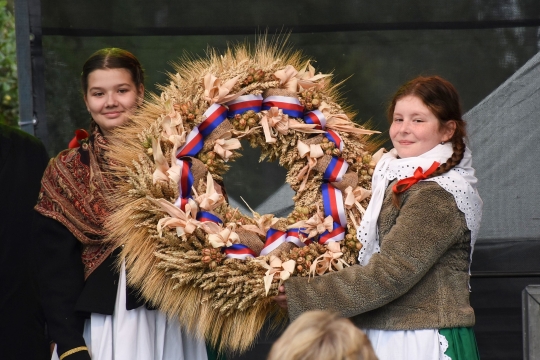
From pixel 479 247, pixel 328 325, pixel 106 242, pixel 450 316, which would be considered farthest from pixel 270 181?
pixel 328 325

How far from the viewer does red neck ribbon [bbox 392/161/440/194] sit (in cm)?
237

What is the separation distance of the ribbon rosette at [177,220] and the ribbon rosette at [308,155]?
38cm

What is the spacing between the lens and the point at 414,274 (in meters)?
2.31

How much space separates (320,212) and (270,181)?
103 centimetres

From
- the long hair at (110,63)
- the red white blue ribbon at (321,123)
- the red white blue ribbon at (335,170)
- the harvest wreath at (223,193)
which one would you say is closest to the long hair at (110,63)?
the long hair at (110,63)

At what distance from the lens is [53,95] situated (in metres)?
3.55

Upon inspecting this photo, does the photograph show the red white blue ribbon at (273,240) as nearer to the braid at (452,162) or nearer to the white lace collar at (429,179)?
the white lace collar at (429,179)

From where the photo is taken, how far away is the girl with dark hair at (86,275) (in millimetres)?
2525

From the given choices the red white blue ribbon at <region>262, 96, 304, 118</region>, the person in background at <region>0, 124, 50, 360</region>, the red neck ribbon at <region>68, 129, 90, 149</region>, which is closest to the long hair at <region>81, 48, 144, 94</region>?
the red neck ribbon at <region>68, 129, 90, 149</region>

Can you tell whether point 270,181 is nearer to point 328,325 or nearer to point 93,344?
point 93,344

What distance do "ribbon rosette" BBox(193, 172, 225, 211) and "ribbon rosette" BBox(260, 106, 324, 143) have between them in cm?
23

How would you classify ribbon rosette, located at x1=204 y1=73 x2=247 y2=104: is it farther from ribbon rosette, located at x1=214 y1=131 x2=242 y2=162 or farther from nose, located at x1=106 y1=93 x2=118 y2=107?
nose, located at x1=106 y1=93 x2=118 y2=107

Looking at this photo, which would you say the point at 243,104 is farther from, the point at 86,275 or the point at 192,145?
the point at 86,275

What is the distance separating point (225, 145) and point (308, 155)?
259mm
